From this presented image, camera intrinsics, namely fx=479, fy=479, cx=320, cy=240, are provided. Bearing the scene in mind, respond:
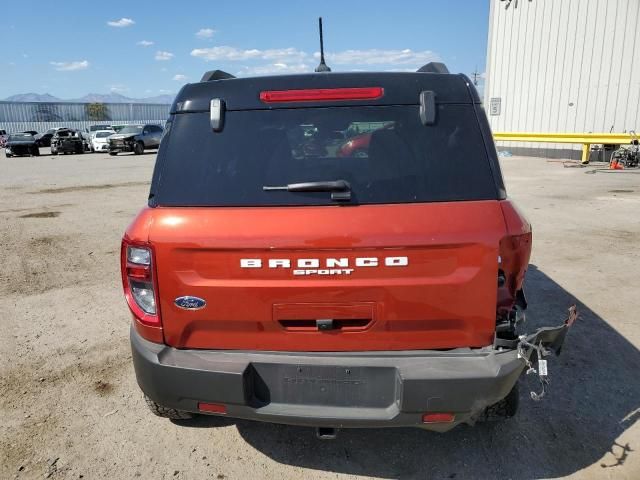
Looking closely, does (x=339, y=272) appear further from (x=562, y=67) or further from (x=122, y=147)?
(x=122, y=147)

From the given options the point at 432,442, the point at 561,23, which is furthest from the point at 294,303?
the point at 561,23

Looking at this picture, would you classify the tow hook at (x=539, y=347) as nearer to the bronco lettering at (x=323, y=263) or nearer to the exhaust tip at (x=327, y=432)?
the bronco lettering at (x=323, y=263)

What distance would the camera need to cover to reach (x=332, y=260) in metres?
2.13

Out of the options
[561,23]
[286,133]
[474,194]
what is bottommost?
[474,194]

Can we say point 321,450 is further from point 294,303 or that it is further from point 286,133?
point 286,133

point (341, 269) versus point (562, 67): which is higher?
point (562, 67)

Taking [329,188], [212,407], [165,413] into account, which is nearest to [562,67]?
[329,188]

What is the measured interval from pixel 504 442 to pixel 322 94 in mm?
2202

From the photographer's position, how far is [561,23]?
1952 cm

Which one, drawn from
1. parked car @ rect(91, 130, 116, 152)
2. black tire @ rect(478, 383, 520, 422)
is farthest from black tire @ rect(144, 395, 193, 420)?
parked car @ rect(91, 130, 116, 152)

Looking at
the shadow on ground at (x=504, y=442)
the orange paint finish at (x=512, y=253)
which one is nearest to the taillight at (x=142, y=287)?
the shadow on ground at (x=504, y=442)

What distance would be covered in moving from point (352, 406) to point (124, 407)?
182cm

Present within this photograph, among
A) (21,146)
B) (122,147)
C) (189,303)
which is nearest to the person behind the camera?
(189,303)

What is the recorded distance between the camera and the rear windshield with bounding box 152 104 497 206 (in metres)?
2.22
